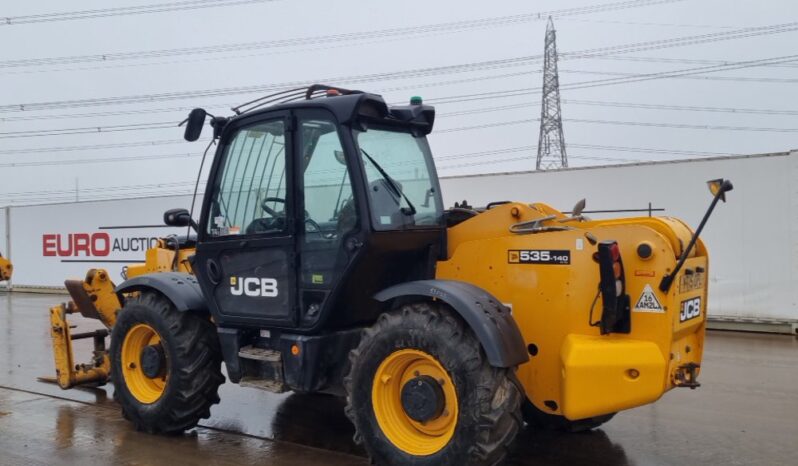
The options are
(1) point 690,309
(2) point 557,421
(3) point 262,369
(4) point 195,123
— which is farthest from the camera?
(2) point 557,421

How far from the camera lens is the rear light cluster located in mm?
4113

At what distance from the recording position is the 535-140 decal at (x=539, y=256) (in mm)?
4402

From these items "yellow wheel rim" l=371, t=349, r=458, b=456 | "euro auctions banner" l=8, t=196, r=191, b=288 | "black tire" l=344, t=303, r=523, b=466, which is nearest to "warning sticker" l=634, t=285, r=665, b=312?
"black tire" l=344, t=303, r=523, b=466

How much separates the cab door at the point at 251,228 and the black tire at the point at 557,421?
2.01 metres

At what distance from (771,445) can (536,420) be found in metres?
1.67

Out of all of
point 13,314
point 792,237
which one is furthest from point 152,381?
point 13,314

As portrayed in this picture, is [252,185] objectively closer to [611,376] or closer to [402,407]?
[402,407]

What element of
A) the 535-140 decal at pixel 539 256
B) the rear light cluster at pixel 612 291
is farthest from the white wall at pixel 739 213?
the rear light cluster at pixel 612 291

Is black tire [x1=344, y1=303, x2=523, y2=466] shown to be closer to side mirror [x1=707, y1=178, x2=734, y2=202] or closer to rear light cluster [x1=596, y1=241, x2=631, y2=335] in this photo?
rear light cluster [x1=596, y1=241, x2=631, y2=335]

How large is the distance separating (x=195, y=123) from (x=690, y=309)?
11.8 feet

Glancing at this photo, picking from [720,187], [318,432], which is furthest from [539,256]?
[318,432]

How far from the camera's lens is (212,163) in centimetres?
541

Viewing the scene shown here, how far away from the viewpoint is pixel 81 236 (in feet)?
61.7

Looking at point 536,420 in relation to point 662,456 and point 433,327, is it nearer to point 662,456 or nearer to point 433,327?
point 662,456
